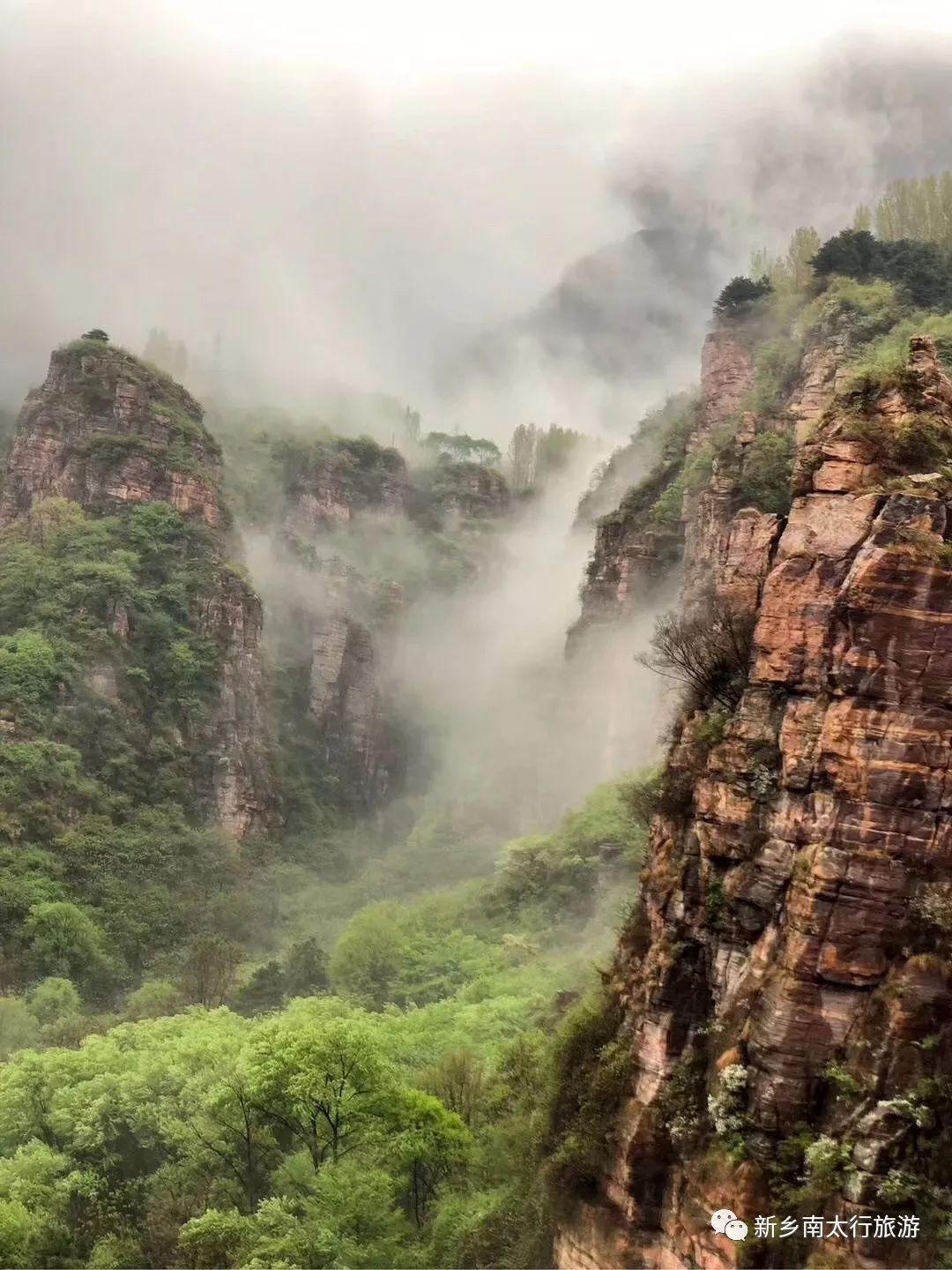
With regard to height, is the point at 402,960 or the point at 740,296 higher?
the point at 740,296

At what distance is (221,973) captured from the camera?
2159 inches

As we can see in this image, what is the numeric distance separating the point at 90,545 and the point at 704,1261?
93397 mm

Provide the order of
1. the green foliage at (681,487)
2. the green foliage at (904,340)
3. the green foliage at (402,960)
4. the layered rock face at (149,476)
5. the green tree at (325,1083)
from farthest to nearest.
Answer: the layered rock face at (149,476) → the green foliage at (681,487) → the green foliage at (904,340) → the green foliage at (402,960) → the green tree at (325,1083)

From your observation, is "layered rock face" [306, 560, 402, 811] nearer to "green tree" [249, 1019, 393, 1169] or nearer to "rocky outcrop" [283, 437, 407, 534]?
"rocky outcrop" [283, 437, 407, 534]

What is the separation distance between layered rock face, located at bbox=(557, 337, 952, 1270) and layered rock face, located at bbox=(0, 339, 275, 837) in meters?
78.5

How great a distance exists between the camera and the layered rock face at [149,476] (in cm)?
9569

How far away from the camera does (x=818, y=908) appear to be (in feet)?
49.4

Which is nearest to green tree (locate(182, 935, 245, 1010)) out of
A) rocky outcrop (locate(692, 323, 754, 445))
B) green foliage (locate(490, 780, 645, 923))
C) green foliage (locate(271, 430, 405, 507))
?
green foliage (locate(490, 780, 645, 923))

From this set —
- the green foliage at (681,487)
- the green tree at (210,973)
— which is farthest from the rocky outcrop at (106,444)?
the green tree at (210,973)
